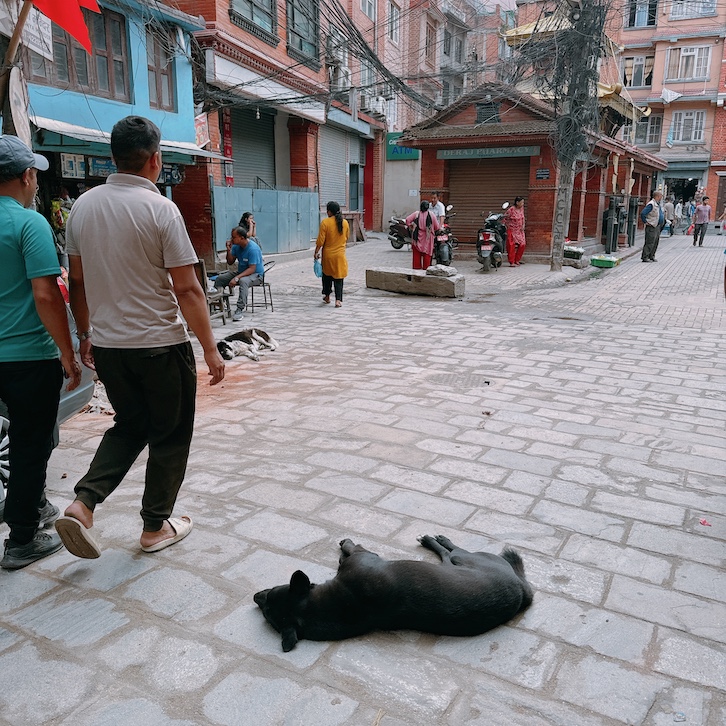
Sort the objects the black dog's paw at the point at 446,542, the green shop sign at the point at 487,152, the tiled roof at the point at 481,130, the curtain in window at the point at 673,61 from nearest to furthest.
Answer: the black dog's paw at the point at 446,542
the tiled roof at the point at 481,130
the green shop sign at the point at 487,152
the curtain in window at the point at 673,61

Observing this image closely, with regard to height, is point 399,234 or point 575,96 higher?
point 575,96

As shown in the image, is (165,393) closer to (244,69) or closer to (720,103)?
(244,69)

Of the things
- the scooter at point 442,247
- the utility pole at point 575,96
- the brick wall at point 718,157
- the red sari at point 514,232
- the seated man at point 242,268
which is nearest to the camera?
the seated man at point 242,268

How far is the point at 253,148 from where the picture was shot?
1844 cm

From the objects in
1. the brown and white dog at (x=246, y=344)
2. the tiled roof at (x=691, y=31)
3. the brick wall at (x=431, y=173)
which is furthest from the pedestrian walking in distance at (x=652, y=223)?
the tiled roof at (x=691, y=31)

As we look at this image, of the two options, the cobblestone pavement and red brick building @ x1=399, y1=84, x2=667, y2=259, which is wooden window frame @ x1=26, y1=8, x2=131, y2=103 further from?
red brick building @ x1=399, y1=84, x2=667, y2=259

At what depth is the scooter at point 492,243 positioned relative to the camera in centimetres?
1542

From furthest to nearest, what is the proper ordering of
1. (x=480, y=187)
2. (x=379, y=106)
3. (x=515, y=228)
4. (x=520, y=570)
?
(x=379, y=106), (x=480, y=187), (x=515, y=228), (x=520, y=570)

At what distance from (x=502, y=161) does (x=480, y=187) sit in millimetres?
902

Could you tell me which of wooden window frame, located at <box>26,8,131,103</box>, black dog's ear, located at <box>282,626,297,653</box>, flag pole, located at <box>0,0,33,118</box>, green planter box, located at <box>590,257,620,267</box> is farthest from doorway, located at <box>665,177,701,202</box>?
black dog's ear, located at <box>282,626,297,653</box>

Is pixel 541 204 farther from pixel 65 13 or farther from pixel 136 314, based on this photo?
pixel 136 314

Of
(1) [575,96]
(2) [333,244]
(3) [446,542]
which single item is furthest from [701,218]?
(3) [446,542]

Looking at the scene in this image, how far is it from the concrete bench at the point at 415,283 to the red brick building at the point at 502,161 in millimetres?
5937

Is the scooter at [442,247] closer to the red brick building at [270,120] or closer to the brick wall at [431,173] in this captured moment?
the brick wall at [431,173]
